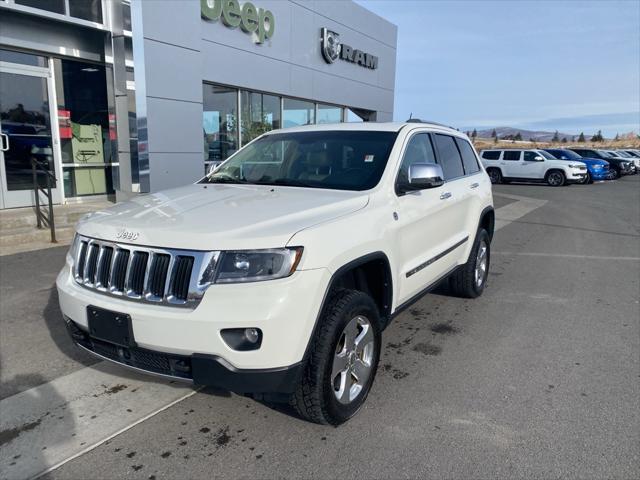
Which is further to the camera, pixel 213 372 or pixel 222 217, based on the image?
pixel 222 217

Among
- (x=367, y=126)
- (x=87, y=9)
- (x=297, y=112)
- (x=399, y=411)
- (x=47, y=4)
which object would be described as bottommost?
(x=399, y=411)

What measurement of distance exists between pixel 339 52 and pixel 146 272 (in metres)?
16.1

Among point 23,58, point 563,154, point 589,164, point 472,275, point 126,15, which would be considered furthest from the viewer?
point 589,164

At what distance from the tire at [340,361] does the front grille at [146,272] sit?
723mm

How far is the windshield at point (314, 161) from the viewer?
3834mm

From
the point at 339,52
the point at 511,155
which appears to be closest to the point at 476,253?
the point at 339,52

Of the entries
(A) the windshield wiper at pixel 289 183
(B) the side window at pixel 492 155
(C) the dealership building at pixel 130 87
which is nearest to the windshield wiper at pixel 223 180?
(A) the windshield wiper at pixel 289 183

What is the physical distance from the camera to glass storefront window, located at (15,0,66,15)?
9.16 m

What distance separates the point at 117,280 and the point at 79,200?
9.23m

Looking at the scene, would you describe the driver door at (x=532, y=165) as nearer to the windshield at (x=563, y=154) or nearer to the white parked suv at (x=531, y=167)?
the white parked suv at (x=531, y=167)

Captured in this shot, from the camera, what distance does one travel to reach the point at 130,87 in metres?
10.5

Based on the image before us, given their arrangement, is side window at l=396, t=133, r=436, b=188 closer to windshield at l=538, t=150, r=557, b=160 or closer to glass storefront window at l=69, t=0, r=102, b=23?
glass storefront window at l=69, t=0, r=102, b=23

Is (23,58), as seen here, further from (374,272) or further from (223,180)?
(374,272)

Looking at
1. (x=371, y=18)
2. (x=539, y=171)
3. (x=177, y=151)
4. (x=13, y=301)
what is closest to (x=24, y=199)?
(x=177, y=151)
